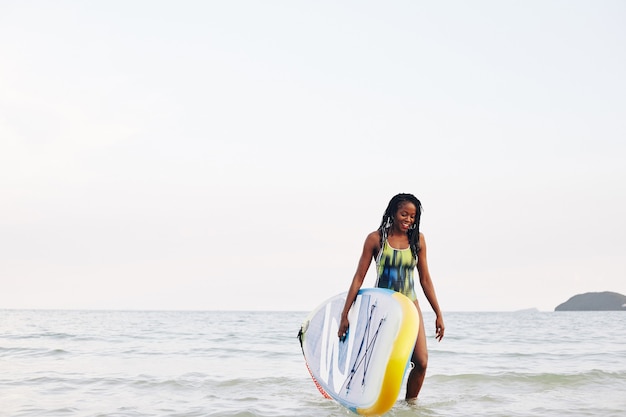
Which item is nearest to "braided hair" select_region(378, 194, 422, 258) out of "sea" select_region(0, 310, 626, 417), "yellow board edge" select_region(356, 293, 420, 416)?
"yellow board edge" select_region(356, 293, 420, 416)

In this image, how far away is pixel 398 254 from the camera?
5.65 m

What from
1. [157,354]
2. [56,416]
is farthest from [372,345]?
[157,354]

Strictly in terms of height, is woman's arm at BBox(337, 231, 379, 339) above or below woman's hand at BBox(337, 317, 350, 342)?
above

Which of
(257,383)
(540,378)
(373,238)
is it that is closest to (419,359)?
(373,238)

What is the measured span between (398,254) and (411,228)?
0.77 feet

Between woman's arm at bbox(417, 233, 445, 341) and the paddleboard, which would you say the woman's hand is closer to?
the paddleboard

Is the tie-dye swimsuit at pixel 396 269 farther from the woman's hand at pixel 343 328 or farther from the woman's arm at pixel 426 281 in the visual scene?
the woman's hand at pixel 343 328

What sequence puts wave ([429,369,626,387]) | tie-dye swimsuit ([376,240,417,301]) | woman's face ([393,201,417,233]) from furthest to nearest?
wave ([429,369,626,387]) → tie-dye swimsuit ([376,240,417,301]) → woman's face ([393,201,417,233])

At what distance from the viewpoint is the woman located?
18.4ft

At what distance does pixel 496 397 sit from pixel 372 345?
2.25 meters

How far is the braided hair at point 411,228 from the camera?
18.4 ft

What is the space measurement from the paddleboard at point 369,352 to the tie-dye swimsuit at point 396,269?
149mm

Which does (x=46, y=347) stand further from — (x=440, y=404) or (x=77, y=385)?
(x=440, y=404)

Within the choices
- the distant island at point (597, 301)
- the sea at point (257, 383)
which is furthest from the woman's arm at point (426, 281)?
the distant island at point (597, 301)
